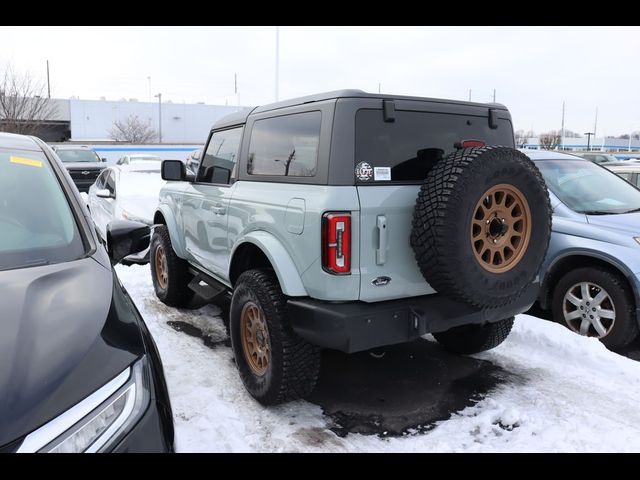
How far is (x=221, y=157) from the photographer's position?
178 inches

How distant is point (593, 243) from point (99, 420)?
431 centimetres

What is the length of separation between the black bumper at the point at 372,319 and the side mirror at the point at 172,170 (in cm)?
231

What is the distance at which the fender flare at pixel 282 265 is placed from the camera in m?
3.12

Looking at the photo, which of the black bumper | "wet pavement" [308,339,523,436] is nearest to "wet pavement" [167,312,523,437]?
"wet pavement" [308,339,523,436]

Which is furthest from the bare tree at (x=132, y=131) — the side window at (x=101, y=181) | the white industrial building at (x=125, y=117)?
the side window at (x=101, y=181)

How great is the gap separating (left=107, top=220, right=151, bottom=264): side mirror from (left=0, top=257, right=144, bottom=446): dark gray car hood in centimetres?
59

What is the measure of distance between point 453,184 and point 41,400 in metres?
2.17

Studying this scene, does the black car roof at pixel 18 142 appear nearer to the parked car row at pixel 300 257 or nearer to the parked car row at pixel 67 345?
the parked car row at pixel 300 257

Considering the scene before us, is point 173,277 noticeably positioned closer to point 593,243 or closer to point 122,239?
point 122,239

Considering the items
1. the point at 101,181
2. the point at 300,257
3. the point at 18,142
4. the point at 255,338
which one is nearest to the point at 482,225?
the point at 300,257

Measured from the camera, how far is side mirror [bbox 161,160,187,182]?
4844 millimetres
